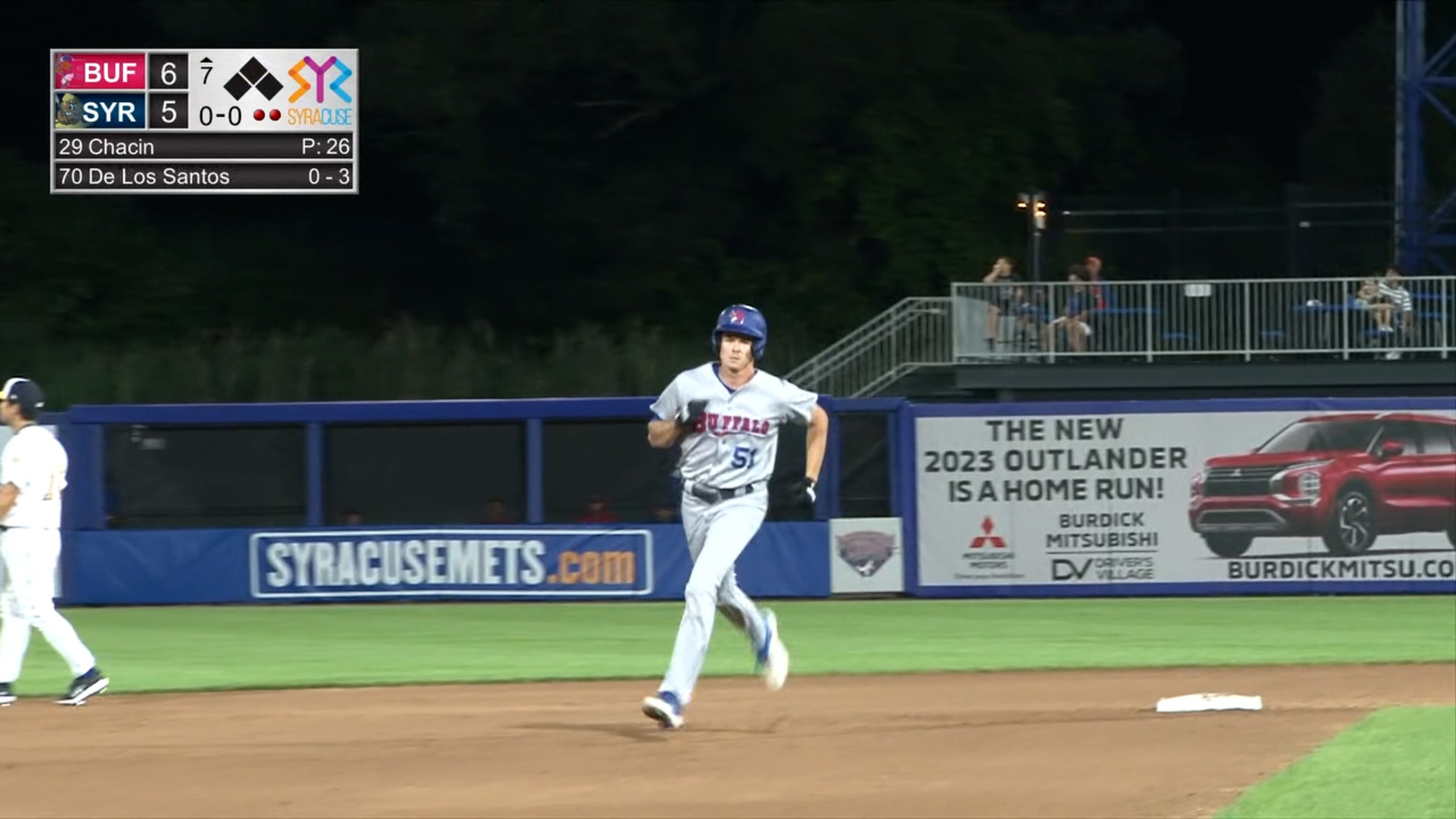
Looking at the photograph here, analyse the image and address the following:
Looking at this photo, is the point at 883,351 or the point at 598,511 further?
the point at 883,351

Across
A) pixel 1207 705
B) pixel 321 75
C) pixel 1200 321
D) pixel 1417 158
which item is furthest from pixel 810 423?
pixel 1417 158

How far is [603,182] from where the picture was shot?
129 feet

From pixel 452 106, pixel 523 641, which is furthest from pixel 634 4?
pixel 523 641

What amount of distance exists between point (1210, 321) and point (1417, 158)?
6.95m

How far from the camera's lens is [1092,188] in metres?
42.2

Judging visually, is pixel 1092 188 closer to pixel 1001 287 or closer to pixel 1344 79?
pixel 1344 79

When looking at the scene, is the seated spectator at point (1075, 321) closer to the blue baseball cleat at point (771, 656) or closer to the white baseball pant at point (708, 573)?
the blue baseball cleat at point (771, 656)

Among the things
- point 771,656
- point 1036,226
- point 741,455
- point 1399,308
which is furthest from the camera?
point 1036,226

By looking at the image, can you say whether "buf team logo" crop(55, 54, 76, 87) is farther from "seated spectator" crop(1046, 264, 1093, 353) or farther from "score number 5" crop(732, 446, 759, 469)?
"seated spectator" crop(1046, 264, 1093, 353)

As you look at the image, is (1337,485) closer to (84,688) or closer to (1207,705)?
(1207,705)

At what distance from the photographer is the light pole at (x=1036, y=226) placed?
30.3 metres

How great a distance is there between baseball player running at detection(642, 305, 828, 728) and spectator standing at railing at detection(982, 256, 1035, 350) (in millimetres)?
17703

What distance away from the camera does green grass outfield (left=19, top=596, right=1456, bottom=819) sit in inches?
426

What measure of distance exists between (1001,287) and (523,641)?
1273 cm
